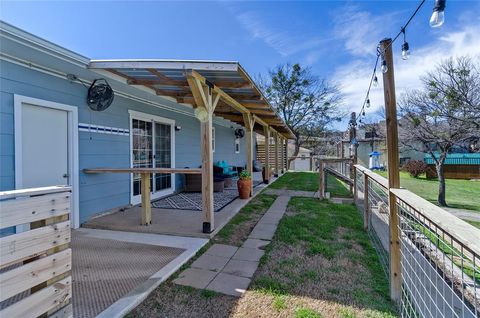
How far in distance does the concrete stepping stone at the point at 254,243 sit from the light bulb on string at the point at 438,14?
119 inches

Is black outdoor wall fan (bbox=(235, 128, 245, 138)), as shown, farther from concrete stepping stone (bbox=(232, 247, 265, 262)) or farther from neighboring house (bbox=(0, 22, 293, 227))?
concrete stepping stone (bbox=(232, 247, 265, 262))

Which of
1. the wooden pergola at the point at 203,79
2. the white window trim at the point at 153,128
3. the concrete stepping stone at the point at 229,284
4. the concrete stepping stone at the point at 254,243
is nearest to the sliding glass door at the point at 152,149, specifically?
the white window trim at the point at 153,128

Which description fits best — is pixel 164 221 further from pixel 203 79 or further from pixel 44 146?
pixel 203 79

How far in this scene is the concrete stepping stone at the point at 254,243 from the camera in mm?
3696

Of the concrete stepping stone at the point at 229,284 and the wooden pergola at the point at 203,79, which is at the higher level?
the wooden pergola at the point at 203,79

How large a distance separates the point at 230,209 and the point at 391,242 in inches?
132

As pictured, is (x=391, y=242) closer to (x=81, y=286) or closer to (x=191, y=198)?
(x=81, y=286)

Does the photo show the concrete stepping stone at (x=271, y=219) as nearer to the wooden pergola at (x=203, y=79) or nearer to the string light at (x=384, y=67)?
the wooden pergola at (x=203, y=79)

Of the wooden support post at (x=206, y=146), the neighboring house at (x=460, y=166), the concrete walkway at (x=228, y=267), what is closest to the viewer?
the concrete walkway at (x=228, y=267)

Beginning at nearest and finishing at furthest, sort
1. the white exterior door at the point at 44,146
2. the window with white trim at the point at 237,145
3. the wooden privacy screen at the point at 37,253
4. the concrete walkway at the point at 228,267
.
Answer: the wooden privacy screen at the point at 37,253
the concrete walkway at the point at 228,267
the white exterior door at the point at 44,146
the window with white trim at the point at 237,145

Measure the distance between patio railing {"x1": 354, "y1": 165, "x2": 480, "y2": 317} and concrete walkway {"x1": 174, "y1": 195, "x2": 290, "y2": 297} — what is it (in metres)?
1.46

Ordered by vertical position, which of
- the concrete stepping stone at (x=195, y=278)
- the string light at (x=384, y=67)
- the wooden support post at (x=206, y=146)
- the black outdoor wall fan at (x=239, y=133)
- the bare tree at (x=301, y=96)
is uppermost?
the bare tree at (x=301, y=96)

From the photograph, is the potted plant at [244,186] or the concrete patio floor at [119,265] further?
the potted plant at [244,186]

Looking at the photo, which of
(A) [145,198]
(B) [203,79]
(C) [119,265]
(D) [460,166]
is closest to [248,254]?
(C) [119,265]
